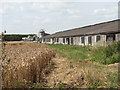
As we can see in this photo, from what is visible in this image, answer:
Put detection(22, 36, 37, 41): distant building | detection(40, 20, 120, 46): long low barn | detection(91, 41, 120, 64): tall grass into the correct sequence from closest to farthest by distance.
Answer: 1. detection(91, 41, 120, 64): tall grass
2. detection(40, 20, 120, 46): long low barn
3. detection(22, 36, 37, 41): distant building

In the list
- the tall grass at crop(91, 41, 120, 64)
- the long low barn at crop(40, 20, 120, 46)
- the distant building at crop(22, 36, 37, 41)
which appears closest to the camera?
the tall grass at crop(91, 41, 120, 64)

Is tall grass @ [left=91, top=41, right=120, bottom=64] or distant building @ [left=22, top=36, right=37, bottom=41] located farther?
distant building @ [left=22, top=36, right=37, bottom=41]

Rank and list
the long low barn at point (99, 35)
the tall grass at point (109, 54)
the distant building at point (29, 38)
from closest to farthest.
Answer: the tall grass at point (109, 54) → the long low barn at point (99, 35) → the distant building at point (29, 38)

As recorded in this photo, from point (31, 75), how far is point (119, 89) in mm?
2730

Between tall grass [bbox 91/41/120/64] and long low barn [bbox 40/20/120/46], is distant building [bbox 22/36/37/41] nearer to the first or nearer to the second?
long low barn [bbox 40/20/120/46]

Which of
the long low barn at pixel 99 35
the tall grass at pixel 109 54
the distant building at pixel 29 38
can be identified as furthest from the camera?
the distant building at pixel 29 38

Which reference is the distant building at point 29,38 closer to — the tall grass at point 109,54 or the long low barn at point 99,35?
the long low barn at point 99,35

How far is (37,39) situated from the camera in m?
53.9

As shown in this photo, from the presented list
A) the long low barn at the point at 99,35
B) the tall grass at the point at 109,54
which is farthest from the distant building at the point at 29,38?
the tall grass at the point at 109,54

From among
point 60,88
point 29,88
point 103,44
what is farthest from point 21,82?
point 103,44

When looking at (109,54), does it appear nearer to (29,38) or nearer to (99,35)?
(99,35)

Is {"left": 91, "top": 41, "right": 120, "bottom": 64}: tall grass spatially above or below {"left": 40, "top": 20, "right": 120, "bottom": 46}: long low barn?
below

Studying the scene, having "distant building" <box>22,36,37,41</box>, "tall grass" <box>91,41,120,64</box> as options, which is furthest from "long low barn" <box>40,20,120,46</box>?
"distant building" <box>22,36,37,41</box>

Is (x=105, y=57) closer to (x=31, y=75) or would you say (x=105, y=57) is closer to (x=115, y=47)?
(x=115, y=47)
